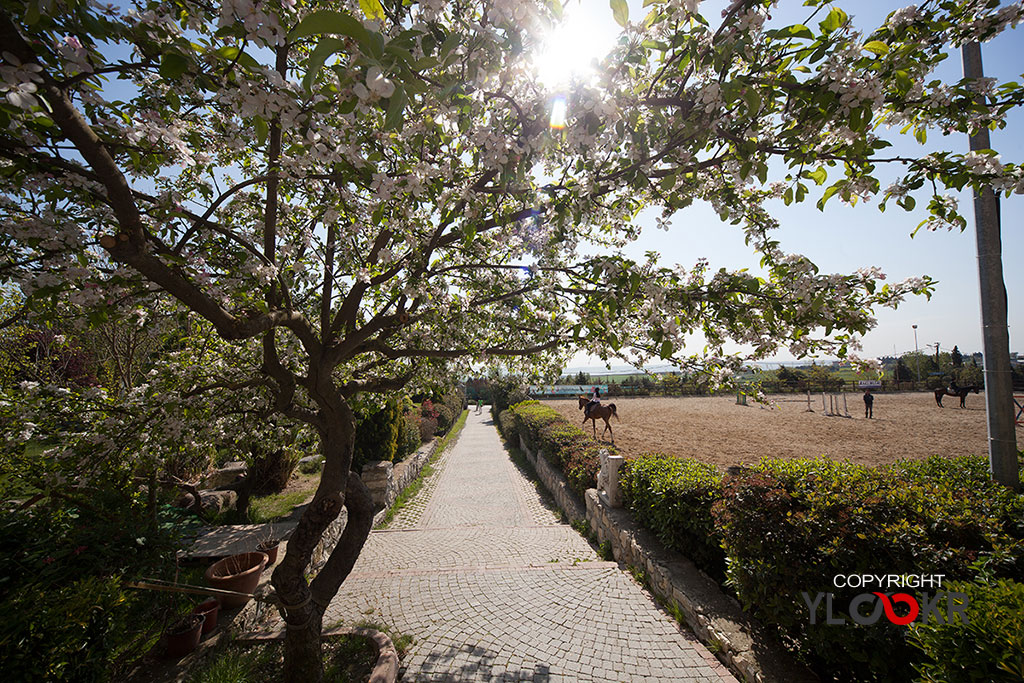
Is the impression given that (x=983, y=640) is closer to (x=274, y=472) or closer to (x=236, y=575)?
(x=236, y=575)

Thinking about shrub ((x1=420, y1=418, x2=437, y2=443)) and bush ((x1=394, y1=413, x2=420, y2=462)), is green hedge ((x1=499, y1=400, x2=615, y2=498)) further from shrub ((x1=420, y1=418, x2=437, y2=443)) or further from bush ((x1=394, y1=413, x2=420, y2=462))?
shrub ((x1=420, y1=418, x2=437, y2=443))

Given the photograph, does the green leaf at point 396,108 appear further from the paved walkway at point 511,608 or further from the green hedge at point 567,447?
the green hedge at point 567,447

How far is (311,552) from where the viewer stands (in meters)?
3.23

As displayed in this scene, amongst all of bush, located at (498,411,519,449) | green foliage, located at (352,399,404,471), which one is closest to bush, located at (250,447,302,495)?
green foliage, located at (352,399,404,471)

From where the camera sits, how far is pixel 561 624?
4.43 metres

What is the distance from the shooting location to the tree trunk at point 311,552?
326 centimetres

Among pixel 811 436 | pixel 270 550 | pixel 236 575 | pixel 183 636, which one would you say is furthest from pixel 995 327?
pixel 811 436

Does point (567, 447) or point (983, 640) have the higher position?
point (983, 640)

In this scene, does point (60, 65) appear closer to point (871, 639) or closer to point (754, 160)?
point (754, 160)

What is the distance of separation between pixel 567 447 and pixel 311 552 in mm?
7948

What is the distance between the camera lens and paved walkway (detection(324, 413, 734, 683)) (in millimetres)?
3740

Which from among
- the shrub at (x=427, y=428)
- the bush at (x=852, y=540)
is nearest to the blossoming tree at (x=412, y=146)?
the bush at (x=852, y=540)

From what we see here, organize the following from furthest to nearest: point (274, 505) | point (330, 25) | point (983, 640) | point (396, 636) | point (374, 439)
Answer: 1. point (374, 439)
2. point (274, 505)
3. point (396, 636)
4. point (983, 640)
5. point (330, 25)

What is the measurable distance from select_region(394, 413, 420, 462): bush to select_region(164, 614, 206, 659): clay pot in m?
7.76
